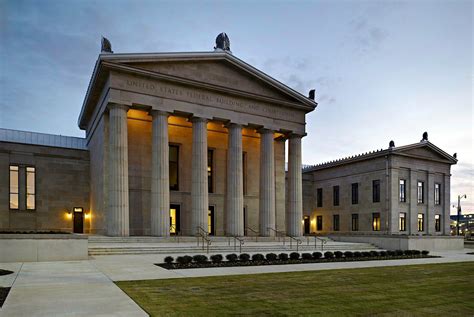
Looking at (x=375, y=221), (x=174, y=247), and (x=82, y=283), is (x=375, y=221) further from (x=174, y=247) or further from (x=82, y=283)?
(x=82, y=283)

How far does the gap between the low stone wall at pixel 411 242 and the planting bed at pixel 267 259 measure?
14.0 ft

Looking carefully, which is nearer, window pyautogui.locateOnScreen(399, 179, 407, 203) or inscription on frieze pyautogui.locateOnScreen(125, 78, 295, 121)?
inscription on frieze pyautogui.locateOnScreen(125, 78, 295, 121)

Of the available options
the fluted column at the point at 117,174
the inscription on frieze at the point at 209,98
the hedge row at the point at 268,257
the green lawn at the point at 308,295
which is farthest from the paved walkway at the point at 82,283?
the inscription on frieze at the point at 209,98

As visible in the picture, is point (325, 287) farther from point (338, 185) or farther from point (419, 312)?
point (338, 185)

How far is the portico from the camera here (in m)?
33.2

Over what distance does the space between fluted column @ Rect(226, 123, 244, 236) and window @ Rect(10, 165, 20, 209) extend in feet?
62.8

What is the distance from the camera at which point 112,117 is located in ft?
108

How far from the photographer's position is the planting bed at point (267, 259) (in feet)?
65.1

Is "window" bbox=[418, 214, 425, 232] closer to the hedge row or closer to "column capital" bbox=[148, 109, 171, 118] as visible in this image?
the hedge row

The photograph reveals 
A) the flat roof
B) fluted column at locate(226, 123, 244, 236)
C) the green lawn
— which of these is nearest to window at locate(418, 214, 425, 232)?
fluted column at locate(226, 123, 244, 236)

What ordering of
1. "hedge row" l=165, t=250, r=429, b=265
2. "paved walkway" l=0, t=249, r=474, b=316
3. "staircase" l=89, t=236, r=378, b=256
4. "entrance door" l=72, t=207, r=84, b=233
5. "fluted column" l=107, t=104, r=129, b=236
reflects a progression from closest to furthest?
"paved walkway" l=0, t=249, r=474, b=316 < "hedge row" l=165, t=250, r=429, b=265 < "staircase" l=89, t=236, r=378, b=256 < "fluted column" l=107, t=104, r=129, b=236 < "entrance door" l=72, t=207, r=84, b=233

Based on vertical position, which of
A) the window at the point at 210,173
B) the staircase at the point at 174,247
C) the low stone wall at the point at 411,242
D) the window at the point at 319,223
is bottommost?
the window at the point at 319,223

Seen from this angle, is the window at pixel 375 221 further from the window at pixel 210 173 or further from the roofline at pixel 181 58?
the window at pixel 210 173

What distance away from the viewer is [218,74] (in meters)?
38.4
